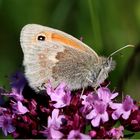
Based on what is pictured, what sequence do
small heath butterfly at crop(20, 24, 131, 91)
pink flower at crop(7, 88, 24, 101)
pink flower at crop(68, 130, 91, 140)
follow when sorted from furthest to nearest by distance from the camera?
small heath butterfly at crop(20, 24, 131, 91) → pink flower at crop(7, 88, 24, 101) → pink flower at crop(68, 130, 91, 140)

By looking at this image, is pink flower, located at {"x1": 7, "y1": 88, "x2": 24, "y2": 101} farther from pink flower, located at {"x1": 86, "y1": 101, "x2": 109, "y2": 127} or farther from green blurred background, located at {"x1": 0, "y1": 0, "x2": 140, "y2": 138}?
green blurred background, located at {"x1": 0, "y1": 0, "x2": 140, "y2": 138}

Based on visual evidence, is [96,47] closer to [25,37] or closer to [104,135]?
[25,37]

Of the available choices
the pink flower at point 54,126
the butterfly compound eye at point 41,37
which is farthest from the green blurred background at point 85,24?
the pink flower at point 54,126

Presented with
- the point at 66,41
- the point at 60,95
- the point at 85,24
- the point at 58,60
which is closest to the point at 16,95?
the point at 60,95

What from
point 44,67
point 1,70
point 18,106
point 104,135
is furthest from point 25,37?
point 1,70

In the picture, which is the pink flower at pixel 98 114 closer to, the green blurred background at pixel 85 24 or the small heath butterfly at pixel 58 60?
the small heath butterfly at pixel 58 60

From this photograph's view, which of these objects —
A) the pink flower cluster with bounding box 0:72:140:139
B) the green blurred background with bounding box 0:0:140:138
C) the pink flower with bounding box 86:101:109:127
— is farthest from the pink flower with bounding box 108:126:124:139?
the green blurred background with bounding box 0:0:140:138

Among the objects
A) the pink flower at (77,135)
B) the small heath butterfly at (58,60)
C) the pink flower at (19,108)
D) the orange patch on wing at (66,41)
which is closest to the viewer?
the pink flower at (77,135)
